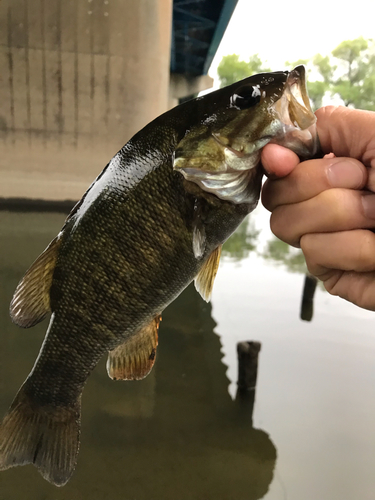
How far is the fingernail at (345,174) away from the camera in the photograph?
117 cm

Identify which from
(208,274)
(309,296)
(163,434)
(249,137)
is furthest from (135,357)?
(309,296)

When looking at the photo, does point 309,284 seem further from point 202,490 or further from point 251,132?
point 251,132

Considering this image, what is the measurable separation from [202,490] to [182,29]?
12267 millimetres

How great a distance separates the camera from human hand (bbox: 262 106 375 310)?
46.1 inches

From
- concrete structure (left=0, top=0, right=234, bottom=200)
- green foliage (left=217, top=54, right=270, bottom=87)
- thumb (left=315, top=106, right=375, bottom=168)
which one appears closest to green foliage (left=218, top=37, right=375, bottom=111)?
green foliage (left=217, top=54, right=270, bottom=87)

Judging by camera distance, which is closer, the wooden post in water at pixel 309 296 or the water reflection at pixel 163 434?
the water reflection at pixel 163 434

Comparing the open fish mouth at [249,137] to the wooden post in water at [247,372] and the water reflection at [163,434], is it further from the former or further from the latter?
the wooden post in water at [247,372]

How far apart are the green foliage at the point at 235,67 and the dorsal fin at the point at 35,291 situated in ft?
92.6

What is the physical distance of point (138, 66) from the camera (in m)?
9.27

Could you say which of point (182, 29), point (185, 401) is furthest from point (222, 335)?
point (182, 29)

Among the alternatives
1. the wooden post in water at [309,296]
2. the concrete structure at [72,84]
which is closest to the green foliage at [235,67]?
the concrete structure at [72,84]

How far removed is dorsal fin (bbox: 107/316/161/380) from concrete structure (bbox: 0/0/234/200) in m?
8.47

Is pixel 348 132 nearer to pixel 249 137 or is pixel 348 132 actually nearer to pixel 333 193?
pixel 333 193

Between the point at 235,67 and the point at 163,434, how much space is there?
27794 millimetres
